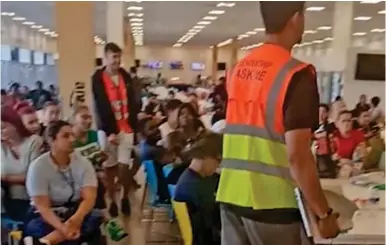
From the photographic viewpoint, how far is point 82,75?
7.30 feet

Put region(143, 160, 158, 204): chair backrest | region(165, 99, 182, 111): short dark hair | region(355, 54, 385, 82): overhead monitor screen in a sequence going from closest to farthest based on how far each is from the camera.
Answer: region(355, 54, 385, 82): overhead monitor screen
region(165, 99, 182, 111): short dark hair
region(143, 160, 158, 204): chair backrest

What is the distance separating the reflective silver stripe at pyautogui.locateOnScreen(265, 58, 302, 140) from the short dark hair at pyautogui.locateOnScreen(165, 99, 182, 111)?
0.59m

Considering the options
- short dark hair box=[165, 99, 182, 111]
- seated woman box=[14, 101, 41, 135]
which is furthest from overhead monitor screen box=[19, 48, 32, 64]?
short dark hair box=[165, 99, 182, 111]

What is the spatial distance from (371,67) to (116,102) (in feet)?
2.63

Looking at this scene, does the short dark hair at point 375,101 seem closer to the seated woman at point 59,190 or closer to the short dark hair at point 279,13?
the short dark hair at point 279,13

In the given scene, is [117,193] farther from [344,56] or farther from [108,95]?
[344,56]

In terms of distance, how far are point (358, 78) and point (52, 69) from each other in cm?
94

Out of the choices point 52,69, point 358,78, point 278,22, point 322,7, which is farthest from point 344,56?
point 52,69

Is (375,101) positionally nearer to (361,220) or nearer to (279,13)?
(361,220)

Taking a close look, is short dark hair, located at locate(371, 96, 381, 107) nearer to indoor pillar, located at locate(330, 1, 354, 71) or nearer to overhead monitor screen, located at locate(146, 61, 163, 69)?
indoor pillar, located at locate(330, 1, 354, 71)

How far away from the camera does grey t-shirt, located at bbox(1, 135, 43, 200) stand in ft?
7.18

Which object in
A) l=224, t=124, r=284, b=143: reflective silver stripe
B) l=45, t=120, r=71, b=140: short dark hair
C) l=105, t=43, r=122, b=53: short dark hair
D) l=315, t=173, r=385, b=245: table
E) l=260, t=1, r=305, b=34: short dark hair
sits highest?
l=260, t=1, r=305, b=34: short dark hair

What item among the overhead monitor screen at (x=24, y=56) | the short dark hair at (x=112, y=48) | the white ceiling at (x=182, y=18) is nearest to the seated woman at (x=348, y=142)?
the white ceiling at (x=182, y=18)

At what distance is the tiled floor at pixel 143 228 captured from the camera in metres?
2.45
